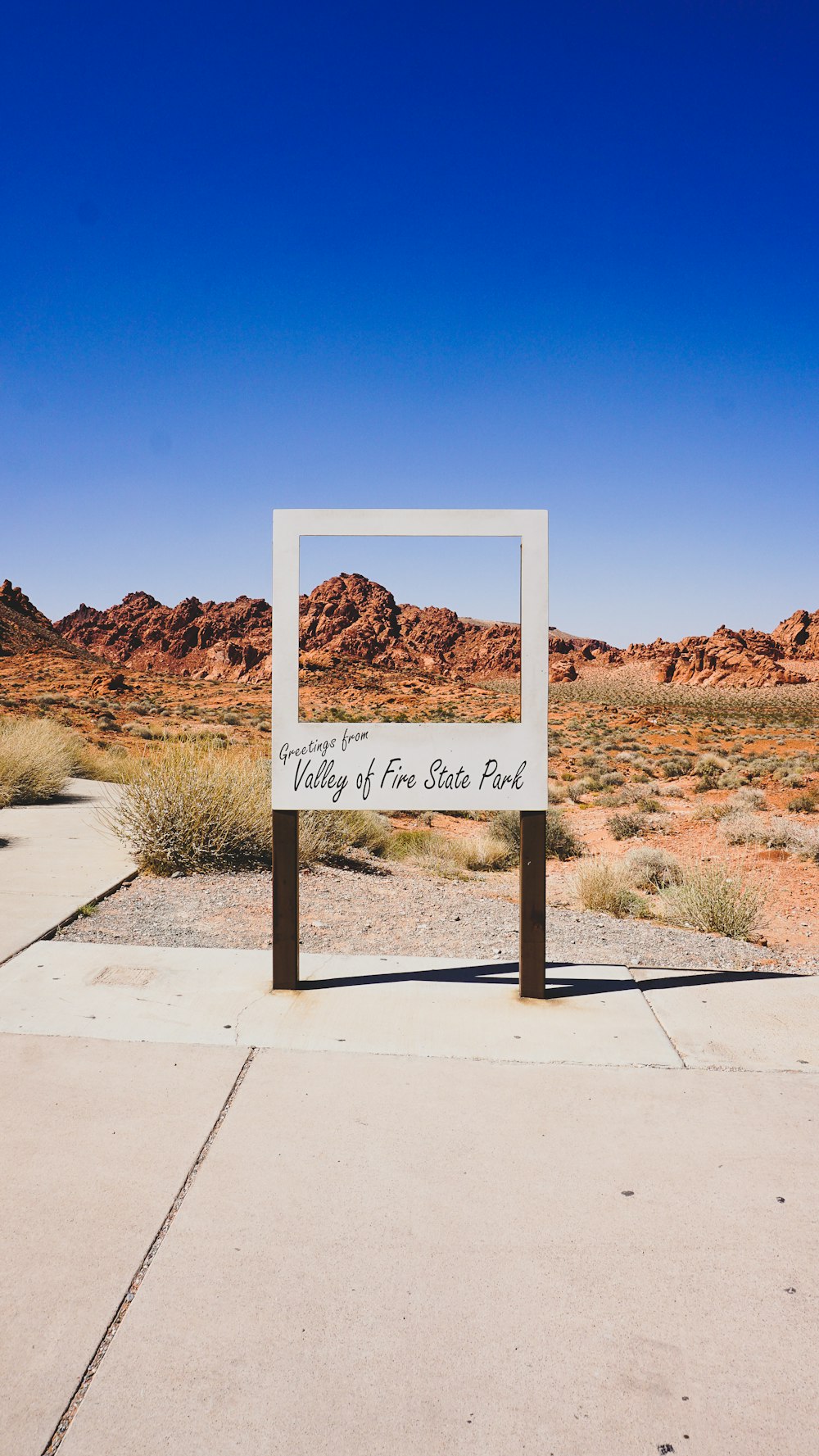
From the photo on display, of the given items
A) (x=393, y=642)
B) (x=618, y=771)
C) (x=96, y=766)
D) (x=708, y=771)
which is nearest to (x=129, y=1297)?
(x=96, y=766)

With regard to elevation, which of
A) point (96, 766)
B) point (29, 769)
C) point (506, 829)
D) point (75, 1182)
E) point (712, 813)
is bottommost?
point (712, 813)

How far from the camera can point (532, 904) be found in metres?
4.67

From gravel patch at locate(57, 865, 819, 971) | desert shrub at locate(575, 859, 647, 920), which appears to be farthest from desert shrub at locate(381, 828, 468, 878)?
gravel patch at locate(57, 865, 819, 971)

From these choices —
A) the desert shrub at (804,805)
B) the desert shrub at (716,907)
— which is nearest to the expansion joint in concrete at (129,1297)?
the desert shrub at (716,907)

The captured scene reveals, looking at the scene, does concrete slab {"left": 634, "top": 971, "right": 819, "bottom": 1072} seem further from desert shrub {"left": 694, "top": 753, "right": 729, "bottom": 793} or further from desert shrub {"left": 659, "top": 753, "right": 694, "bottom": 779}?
desert shrub {"left": 659, "top": 753, "right": 694, "bottom": 779}

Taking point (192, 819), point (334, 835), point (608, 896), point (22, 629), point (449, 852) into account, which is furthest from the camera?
point (22, 629)

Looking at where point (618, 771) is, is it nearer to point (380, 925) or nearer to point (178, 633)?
point (380, 925)

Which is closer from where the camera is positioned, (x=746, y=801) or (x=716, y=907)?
(x=716, y=907)

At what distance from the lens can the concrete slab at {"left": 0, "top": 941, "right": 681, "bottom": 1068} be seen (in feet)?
13.5

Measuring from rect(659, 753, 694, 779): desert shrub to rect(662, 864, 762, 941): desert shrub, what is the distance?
16.9 meters

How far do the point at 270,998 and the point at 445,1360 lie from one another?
99.2 inches

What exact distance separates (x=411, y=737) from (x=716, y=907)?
405cm

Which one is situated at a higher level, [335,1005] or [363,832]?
[363,832]

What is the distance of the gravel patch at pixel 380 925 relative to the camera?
5.99 metres
